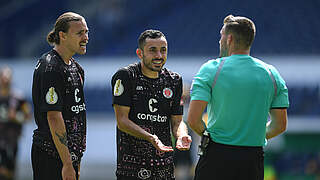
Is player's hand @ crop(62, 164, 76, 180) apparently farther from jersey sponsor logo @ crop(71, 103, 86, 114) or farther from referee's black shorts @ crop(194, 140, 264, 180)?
referee's black shorts @ crop(194, 140, 264, 180)

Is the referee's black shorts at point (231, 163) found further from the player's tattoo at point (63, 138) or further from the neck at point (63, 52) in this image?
the neck at point (63, 52)

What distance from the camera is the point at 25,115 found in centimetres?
1072

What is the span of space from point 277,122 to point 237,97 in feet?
1.83

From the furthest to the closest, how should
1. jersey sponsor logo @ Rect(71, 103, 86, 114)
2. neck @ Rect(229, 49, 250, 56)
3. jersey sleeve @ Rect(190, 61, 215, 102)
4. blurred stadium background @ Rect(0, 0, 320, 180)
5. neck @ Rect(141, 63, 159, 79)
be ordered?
1. blurred stadium background @ Rect(0, 0, 320, 180)
2. neck @ Rect(141, 63, 159, 79)
3. jersey sponsor logo @ Rect(71, 103, 86, 114)
4. neck @ Rect(229, 49, 250, 56)
5. jersey sleeve @ Rect(190, 61, 215, 102)

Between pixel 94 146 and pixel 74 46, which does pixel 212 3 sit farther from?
pixel 74 46

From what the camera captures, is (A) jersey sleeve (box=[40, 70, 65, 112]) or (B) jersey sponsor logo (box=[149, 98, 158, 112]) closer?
(A) jersey sleeve (box=[40, 70, 65, 112])

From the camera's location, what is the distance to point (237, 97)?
4.94 m

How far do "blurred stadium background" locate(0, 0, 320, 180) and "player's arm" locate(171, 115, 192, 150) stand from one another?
8154mm

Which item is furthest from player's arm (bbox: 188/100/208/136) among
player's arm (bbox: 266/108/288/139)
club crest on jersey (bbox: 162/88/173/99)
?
club crest on jersey (bbox: 162/88/173/99)

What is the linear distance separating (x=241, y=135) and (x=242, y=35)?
809 millimetres

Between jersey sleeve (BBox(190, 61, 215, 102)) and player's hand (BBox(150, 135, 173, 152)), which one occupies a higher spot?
jersey sleeve (BBox(190, 61, 215, 102))

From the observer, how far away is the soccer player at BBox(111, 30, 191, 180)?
5656 mm

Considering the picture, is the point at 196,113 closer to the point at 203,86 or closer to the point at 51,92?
the point at 203,86

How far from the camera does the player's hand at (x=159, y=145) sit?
5250mm
